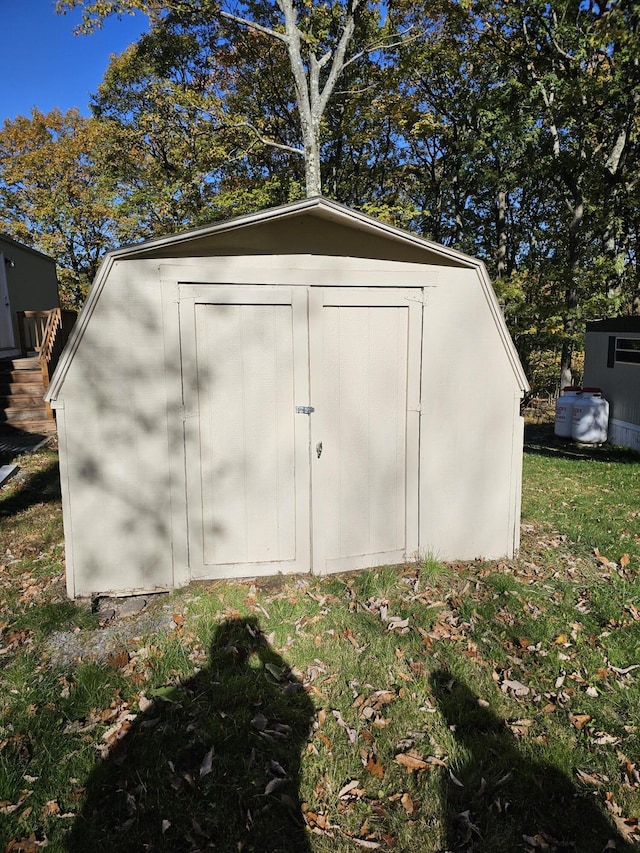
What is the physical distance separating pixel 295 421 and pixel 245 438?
0.43m

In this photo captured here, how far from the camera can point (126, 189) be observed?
18328 mm

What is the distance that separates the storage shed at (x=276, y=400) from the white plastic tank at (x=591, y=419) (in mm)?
7601

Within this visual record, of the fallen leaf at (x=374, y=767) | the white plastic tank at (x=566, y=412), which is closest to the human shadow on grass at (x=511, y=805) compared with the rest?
the fallen leaf at (x=374, y=767)

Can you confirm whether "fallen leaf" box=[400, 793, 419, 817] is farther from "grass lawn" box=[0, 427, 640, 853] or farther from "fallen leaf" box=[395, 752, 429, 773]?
"fallen leaf" box=[395, 752, 429, 773]

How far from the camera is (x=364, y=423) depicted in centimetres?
442

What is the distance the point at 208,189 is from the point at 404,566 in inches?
672

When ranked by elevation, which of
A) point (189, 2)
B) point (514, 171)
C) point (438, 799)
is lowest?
point (438, 799)

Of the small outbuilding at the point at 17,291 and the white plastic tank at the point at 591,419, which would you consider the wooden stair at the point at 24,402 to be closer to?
the small outbuilding at the point at 17,291

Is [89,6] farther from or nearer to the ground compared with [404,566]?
farther from the ground

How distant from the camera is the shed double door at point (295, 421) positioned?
4.11 metres

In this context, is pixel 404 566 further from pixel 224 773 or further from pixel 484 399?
pixel 224 773

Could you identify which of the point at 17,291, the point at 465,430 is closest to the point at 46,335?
the point at 17,291

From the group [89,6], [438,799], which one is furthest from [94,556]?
[89,6]

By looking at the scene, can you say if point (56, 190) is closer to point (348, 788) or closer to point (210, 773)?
point (210, 773)
